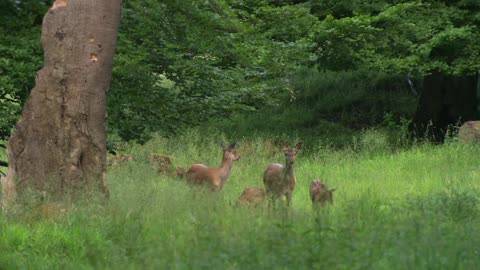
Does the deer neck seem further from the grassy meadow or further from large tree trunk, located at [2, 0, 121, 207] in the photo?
large tree trunk, located at [2, 0, 121, 207]

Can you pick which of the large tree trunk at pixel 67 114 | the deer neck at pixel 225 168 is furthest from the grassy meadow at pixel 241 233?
the large tree trunk at pixel 67 114

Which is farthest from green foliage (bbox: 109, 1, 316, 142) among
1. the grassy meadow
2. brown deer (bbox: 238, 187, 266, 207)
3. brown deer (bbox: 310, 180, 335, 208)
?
brown deer (bbox: 310, 180, 335, 208)

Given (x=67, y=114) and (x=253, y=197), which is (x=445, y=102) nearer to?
(x=253, y=197)

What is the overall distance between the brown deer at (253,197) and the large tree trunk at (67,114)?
183 cm

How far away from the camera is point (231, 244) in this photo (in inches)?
312

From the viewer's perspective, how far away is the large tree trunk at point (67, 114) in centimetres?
1163

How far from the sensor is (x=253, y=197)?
40.3 feet

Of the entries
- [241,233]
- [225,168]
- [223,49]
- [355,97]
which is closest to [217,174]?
[225,168]

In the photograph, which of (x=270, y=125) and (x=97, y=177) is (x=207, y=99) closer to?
(x=97, y=177)

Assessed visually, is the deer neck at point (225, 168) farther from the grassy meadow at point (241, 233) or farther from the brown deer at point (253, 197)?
the brown deer at point (253, 197)

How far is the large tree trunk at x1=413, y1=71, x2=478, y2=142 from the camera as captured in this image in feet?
82.3

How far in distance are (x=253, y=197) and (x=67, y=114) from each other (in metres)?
2.69

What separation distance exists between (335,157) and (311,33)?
2684 millimetres

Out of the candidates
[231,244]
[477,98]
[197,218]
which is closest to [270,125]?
[477,98]
